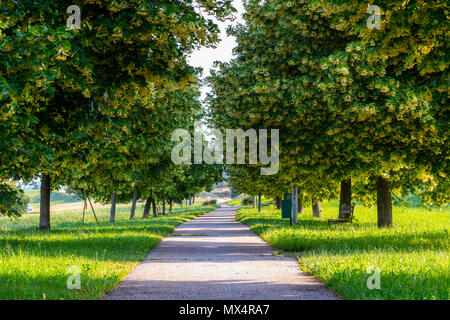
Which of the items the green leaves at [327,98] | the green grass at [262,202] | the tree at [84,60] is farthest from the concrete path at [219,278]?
the green grass at [262,202]

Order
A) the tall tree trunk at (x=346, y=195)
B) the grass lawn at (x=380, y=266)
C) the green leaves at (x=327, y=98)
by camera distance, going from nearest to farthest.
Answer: the grass lawn at (x=380, y=266), the green leaves at (x=327, y=98), the tall tree trunk at (x=346, y=195)

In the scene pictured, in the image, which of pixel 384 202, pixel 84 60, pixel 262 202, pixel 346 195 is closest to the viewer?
pixel 84 60

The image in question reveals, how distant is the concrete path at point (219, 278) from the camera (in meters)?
6.88

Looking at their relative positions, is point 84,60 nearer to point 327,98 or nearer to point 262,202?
point 327,98

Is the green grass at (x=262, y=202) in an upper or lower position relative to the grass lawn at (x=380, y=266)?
lower

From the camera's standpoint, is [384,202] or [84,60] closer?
[84,60]

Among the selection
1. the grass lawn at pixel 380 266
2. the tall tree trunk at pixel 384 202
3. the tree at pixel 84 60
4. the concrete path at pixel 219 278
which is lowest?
the concrete path at pixel 219 278

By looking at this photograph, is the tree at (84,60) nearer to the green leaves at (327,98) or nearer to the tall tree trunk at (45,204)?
the green leaves at (327,98)

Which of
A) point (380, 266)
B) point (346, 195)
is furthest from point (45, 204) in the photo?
point (380, 266)

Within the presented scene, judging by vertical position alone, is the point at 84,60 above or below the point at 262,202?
above

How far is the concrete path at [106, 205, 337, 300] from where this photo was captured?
6.88 metres

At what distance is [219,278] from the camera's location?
8445mm

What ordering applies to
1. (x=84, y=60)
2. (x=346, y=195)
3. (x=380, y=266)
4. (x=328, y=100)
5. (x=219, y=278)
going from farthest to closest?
(x=346, y=195) → (x=328, y=100) → (x=219, y=278) → (x=380, y=266) → (x=84, y=60)
